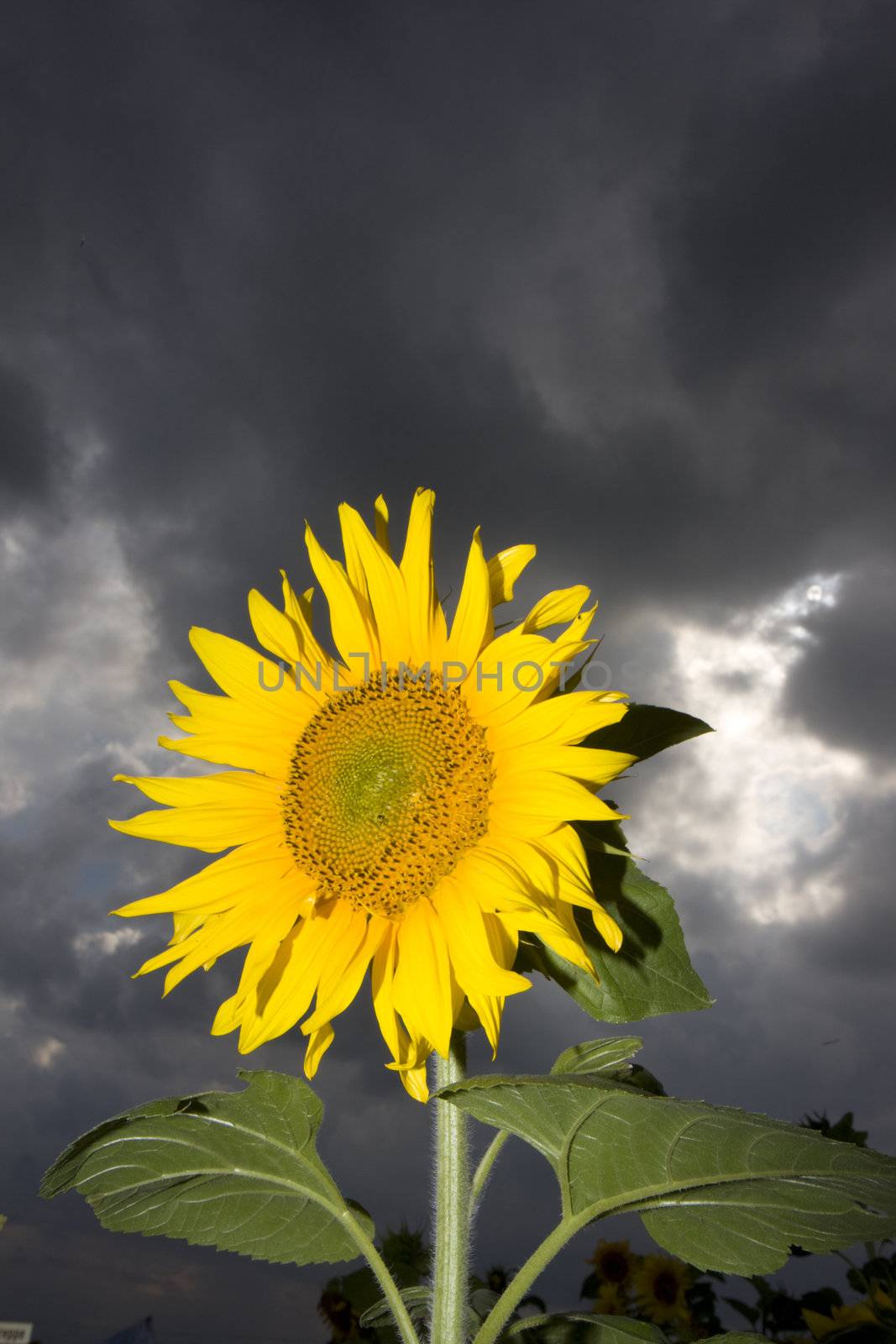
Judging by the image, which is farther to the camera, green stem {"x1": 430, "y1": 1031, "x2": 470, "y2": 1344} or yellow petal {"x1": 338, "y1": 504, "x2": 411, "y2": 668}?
yellow petal {"x1": 338, "y1": 504, "x2": 411, "y2": 668}

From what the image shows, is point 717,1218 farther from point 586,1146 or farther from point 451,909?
point 451,909

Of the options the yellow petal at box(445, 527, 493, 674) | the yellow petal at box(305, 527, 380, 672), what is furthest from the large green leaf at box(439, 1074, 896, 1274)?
the yellow petal at box(305, 527, 380, 672)

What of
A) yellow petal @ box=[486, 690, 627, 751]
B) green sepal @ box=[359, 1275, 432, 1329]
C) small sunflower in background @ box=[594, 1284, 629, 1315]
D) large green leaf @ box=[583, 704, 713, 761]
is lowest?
green sepal @ box=[359, 1275, 432, 1329]

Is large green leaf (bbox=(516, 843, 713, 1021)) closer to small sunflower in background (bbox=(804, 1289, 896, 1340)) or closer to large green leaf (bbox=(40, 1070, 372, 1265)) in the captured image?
large green leaf (bbox=(40, 1070, 372, 1265))

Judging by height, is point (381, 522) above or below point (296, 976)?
above

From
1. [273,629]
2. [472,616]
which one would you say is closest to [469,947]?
[472,616]

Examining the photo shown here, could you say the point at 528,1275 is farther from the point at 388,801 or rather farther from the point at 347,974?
the point at 388,801
